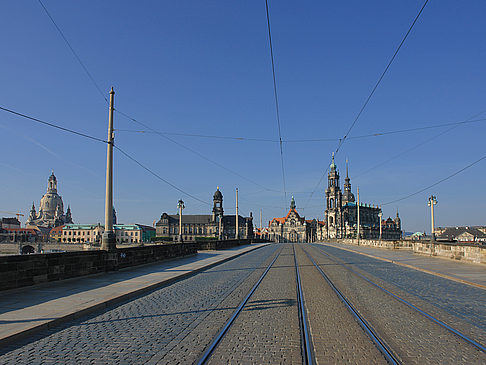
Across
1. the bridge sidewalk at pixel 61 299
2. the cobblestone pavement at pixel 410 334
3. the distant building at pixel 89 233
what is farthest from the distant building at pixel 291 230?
the cobblestone pavement at pixel 410 334

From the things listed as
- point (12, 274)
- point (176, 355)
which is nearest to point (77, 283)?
point (12, 274)

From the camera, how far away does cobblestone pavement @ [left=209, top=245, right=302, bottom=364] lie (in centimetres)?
534

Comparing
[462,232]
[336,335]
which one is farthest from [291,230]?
[336,335]

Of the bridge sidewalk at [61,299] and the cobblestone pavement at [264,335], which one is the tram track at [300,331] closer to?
the cobblestone pavement at [264,335]

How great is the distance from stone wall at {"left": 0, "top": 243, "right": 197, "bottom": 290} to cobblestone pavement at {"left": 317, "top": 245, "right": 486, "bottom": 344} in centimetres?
997

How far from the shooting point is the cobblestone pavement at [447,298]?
24.6ft

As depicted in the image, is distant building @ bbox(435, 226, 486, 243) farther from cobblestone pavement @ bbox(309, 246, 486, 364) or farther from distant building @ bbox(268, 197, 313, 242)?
cobblestone pavement @ bbox(309, 246, 486, 364)

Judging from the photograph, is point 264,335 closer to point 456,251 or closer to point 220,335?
point 220,335

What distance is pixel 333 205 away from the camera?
165000mm

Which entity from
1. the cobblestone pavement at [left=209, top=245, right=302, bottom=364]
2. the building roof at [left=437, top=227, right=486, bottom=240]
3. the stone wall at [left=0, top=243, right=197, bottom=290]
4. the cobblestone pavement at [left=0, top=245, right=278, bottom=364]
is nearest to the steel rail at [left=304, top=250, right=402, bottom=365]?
the cobblestone pavement at [left=209, top=245, right=302, bottom=364]

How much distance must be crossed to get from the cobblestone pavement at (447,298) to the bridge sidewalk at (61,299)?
7.14 m

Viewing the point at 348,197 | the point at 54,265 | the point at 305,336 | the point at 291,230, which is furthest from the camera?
the point at 348,197

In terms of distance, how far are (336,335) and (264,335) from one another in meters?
1.18

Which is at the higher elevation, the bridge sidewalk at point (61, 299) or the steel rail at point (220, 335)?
the bridge sidewalk at point (61, 299)
